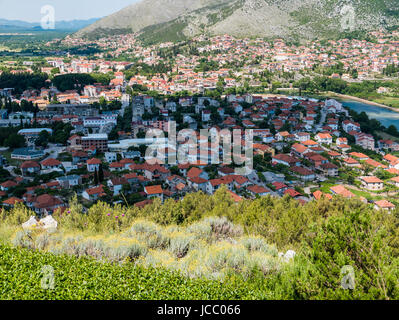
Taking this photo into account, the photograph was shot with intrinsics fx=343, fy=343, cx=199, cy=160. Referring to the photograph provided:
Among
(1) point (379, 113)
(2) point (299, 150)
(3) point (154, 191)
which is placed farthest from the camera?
(1) point (379, 113)

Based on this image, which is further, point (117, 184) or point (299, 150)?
point (299, 150)

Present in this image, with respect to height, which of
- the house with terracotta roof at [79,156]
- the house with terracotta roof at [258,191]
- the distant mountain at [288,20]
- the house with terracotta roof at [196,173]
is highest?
the distant mountain at [288,20]

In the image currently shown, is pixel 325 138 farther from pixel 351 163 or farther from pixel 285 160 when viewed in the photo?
pixel 285 160

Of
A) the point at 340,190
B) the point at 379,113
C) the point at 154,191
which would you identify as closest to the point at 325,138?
the point at 340,190

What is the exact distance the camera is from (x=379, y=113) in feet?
80.2

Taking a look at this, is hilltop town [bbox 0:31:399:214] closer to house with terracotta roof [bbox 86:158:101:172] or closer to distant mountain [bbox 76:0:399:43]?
house with terracotta roof [bbox 86:158:101:172]

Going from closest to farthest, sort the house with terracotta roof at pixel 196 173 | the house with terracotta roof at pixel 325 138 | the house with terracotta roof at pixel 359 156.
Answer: the house with terracotta roof at pixel 196 173 → the house with terracotta roof at pixel 359 156 → the house with terracotta roof at pixel 325 138

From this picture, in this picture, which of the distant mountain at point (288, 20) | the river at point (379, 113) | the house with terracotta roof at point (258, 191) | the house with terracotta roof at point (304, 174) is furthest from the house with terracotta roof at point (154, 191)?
the distant mountain at point (288, 20)

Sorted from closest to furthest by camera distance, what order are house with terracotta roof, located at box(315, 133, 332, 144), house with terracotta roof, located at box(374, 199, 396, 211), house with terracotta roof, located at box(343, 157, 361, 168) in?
1. house with terracotta roof, located at box(374, 199, 396, 211)
2. house with terracotta roof, located at box(343, 157, 361, 168)
3. house with terracotta roof, located at box(315, 133, 332, 144)

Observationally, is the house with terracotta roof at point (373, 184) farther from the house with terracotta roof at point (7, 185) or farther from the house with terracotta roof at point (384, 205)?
the house with terracotta roof at point (7, 185)

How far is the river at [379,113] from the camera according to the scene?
72.6 feet

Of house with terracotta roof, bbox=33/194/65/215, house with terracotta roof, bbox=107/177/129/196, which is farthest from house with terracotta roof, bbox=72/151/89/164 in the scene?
house with terracotta roof, bbox=33/194/65/215

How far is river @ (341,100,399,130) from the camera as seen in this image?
22122 mm
